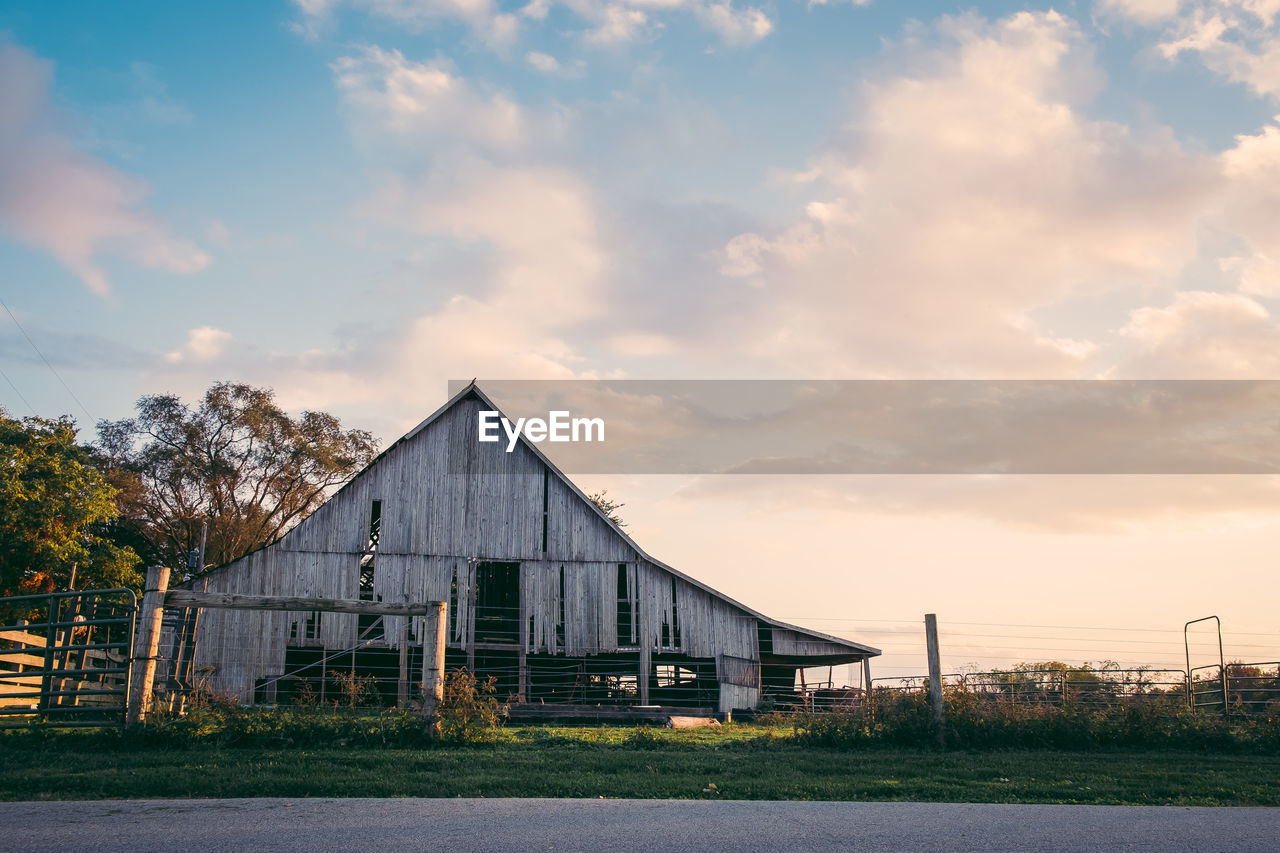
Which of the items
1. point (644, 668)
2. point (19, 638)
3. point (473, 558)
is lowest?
point (644, 668)

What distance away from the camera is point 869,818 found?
7.87 metres

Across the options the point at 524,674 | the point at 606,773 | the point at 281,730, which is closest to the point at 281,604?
the point at 281,730

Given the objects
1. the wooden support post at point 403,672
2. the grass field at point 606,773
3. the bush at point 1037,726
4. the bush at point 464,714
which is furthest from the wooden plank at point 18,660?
the bush at point 1037,726

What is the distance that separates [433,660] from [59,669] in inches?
324

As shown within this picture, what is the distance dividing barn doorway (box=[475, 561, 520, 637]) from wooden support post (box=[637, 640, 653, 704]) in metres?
3.30

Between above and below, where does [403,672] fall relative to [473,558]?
below

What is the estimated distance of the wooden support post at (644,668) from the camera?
24422mm

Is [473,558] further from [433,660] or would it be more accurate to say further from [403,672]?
[433,660]

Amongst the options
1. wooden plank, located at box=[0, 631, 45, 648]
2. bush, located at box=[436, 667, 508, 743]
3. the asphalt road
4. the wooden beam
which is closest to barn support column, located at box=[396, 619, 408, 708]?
wooden plank, located at box=[0, 631, 45, 648]

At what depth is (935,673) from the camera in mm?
13211

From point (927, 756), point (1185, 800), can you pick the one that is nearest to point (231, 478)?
point (927, 756)

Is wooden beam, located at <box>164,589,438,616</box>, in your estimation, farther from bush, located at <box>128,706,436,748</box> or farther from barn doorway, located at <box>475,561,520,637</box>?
barn doorway, located at <box>475,561,520,637</box>

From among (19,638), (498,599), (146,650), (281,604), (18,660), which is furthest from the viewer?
(498,599)

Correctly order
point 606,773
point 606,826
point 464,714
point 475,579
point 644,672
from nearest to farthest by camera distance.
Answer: point 606,826
point 606,773
point 464,714
point 644,672
point 475,579
